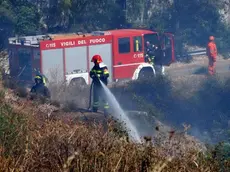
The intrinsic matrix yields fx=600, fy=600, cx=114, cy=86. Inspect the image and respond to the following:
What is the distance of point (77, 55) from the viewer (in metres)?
18.8

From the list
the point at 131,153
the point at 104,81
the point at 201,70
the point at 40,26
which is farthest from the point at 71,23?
the point at 131,153

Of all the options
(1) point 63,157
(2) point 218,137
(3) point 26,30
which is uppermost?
(3) point 26,30

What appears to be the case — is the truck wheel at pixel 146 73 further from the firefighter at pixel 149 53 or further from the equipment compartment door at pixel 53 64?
the equipment compartment door at pixel 53 64

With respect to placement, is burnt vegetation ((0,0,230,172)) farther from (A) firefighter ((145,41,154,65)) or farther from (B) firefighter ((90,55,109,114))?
(A) firefighter ((145,41,154,65))

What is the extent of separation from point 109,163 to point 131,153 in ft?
1.13

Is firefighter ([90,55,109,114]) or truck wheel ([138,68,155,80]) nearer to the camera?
firefighter ([90,55,109,114])

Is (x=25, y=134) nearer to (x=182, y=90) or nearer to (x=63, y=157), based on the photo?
(x=63, y=157)

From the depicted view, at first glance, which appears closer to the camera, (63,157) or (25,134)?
(63,157)

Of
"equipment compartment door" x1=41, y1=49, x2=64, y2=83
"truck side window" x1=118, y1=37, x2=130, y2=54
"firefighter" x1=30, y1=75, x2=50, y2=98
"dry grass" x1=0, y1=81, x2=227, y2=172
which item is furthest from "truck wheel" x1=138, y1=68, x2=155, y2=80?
"dry grass" x1=0, y1=81, x2=227, y2=172

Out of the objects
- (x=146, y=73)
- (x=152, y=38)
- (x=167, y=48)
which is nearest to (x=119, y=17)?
(x=167, y=48)

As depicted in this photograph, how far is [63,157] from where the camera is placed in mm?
5344

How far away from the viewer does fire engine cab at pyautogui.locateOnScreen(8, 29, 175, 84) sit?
18.2 metres

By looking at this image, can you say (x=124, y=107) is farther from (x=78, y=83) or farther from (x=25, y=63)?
(x=25, y=63)

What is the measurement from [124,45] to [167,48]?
79.0 inches
